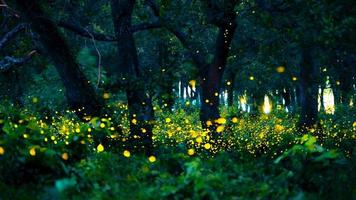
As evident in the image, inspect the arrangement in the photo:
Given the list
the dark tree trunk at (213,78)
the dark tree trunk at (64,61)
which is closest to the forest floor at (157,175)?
the dark tree trunk at (64,61)

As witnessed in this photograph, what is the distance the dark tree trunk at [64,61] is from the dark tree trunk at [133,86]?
3.27 ft

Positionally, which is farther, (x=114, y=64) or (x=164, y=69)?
(x=114, y=64)

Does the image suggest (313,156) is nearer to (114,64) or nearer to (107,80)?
(107,80)

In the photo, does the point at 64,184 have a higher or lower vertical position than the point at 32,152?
lower

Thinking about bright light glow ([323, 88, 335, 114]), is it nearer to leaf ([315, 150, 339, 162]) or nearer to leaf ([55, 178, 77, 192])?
leaf ([315, 150, 339, 162])

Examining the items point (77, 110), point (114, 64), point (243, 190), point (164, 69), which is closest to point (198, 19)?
point (164, 69)

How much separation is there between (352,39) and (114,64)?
4300 cm

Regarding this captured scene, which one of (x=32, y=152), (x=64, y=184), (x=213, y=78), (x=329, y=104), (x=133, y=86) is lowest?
(x=329, y=104)

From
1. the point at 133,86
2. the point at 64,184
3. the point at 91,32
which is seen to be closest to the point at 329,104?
the point at 91,32

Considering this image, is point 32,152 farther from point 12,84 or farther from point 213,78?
point 12,84

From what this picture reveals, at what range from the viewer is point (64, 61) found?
1300cm

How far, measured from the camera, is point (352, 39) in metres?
11.0

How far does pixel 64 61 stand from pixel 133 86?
1856 mm

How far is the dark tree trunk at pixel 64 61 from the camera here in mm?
12602
